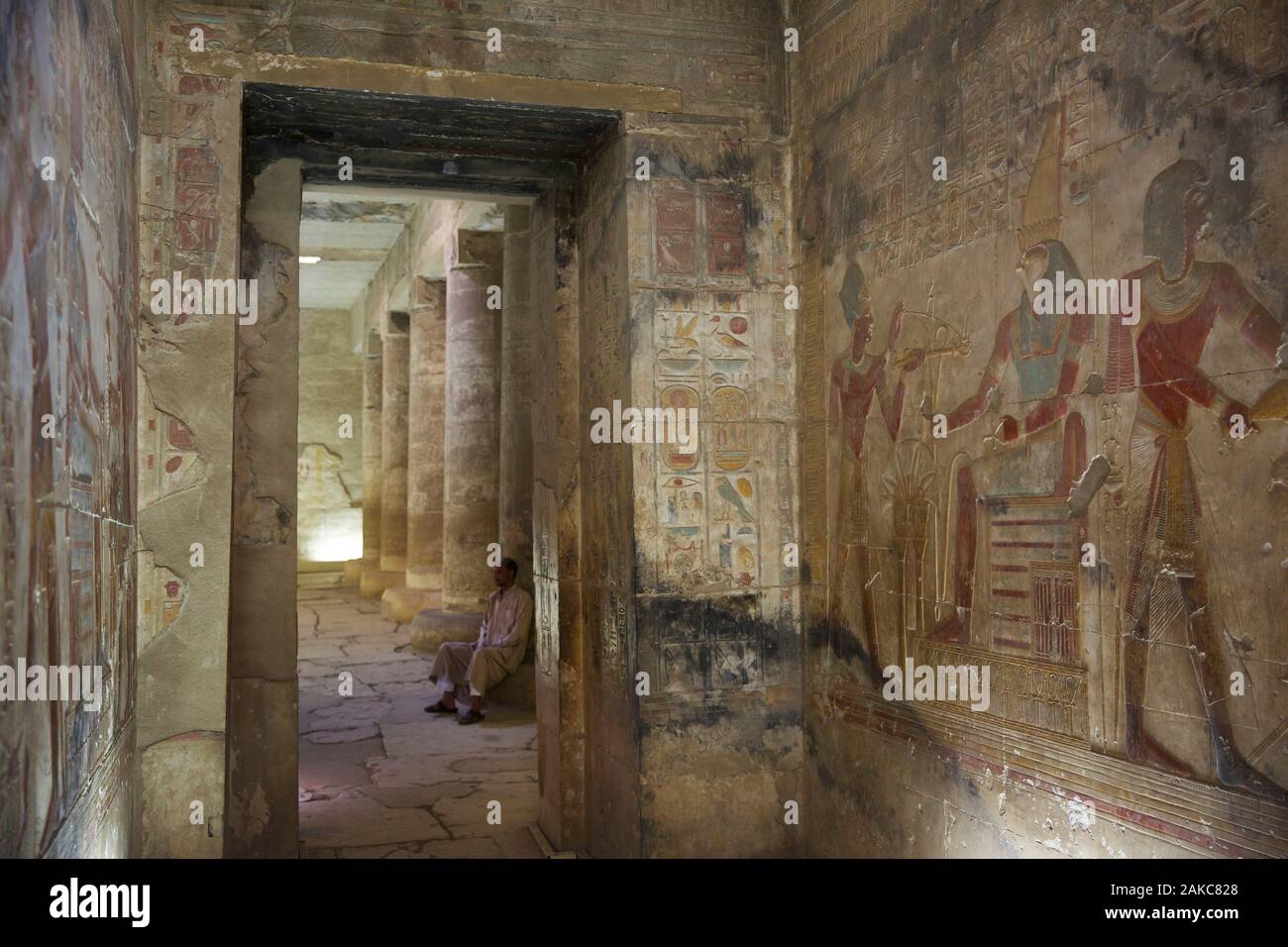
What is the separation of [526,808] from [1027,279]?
4026mm

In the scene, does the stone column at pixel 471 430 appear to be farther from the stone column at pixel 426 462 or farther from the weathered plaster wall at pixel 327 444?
the weathered plaster wall at pixel 327 444

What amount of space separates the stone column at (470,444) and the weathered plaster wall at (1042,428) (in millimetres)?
5522

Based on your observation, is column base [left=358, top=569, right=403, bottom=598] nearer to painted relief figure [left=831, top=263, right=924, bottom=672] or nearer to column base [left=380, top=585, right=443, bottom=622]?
column base [left=380, top=585, right=443, bottom=622]

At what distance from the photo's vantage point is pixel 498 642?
7758mm

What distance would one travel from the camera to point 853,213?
407 centimetres

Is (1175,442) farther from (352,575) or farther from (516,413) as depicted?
(352,575)

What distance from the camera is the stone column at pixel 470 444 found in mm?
9461

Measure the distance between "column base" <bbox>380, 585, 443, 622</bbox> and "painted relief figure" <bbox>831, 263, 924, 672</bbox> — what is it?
7936 mm

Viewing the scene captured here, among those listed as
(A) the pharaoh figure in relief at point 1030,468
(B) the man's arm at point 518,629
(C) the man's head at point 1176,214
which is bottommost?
(B) the man's arm at point 518,629

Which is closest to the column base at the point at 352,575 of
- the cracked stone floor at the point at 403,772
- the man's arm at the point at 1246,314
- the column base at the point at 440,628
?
the cracked stone floor at the point at 403,772

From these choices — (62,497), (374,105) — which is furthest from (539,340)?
(62,497)

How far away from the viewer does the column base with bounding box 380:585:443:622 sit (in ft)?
38.3

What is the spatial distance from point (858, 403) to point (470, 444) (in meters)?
6.20

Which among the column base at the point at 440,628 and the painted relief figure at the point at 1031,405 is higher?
the painted relief figure at the point at 1031,405
